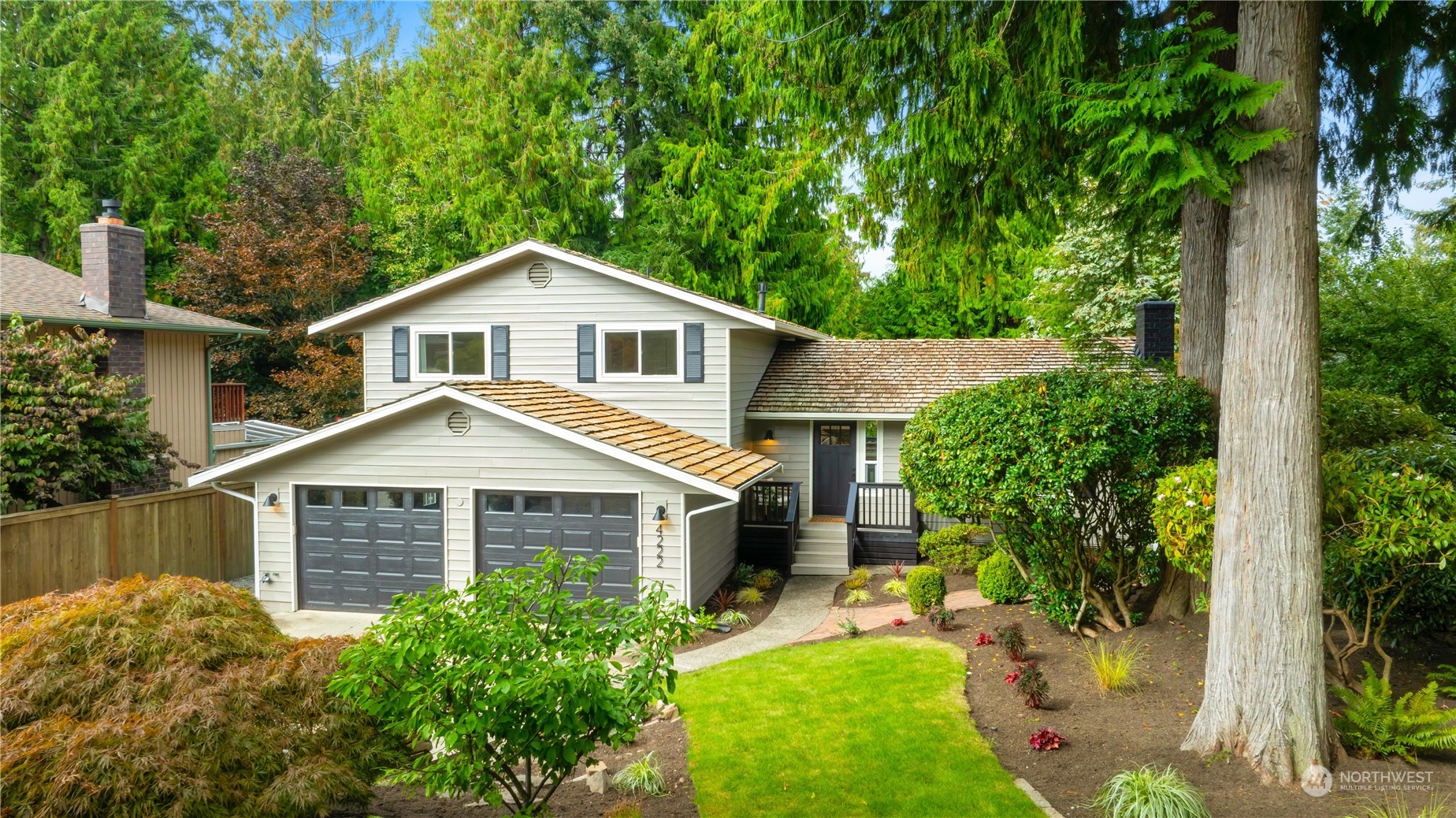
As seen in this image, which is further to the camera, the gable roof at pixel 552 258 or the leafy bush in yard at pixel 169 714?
the gable roof at pixel 552 258

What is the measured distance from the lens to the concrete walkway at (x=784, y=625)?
1031 centimetres

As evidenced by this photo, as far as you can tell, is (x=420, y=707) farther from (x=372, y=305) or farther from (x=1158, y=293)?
(x=1158, y=293)

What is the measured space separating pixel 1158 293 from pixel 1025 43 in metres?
14.3

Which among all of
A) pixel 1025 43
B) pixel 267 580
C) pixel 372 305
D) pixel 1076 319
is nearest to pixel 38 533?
pixel 267 580

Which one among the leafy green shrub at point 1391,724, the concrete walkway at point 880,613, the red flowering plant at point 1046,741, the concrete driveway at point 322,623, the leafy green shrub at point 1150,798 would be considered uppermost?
the leafy green shrub at point 1391,724

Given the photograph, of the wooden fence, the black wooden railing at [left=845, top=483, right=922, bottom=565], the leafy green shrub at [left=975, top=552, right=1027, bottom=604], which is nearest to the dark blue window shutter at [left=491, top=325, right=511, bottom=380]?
the wooden fence

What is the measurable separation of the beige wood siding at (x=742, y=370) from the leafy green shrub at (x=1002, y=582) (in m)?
5.18

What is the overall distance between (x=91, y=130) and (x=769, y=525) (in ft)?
78.2

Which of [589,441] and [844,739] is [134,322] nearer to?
[589,441]

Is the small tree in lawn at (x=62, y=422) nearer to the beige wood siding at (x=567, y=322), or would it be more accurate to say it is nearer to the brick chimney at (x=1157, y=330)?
the beige wood siding at (x=567, y=322)

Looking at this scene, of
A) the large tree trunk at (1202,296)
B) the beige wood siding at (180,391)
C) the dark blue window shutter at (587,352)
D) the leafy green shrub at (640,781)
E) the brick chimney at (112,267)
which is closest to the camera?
the leafy green shrub at (640,781)

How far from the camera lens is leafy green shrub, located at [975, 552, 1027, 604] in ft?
35.1

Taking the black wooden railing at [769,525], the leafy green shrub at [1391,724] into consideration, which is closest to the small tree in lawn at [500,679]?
the leafy green shrub at [1391,724]

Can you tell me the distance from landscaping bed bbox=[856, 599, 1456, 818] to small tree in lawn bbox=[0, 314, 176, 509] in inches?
470
